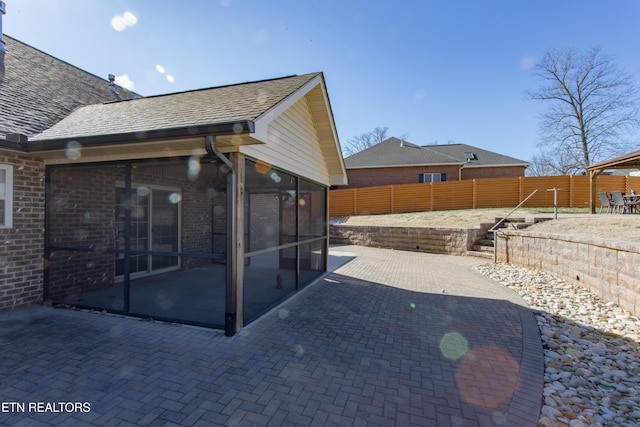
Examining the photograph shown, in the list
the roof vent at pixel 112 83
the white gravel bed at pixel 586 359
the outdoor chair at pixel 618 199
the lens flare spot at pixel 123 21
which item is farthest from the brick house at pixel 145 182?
the outdoor chair at pixel 618 199

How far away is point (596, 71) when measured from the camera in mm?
22750

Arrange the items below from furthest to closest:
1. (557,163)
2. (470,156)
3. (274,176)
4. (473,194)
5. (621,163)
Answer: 1. (557,163)
2. (470,156)
3. (473,194)
4. (621,163)
5. (274,176)

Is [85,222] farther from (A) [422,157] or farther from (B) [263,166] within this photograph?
(A) [422,157]

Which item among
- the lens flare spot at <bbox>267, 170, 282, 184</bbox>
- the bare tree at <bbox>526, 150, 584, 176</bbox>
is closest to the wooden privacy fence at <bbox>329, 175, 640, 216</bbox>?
the bare tree at <bbox>526, 150, 584, 176</bbox>

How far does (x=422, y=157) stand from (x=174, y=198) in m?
18.8

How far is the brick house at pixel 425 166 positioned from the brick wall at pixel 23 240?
64.0 ft

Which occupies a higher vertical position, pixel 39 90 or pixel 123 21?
pixel 123 21

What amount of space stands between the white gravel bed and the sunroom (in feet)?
11.7

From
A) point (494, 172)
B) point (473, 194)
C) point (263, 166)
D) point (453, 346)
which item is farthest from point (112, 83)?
point (494, 172)

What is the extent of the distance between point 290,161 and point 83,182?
13.1 feet

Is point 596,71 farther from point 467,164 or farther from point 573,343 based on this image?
point 573,343

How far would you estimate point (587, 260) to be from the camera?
587 centimetres

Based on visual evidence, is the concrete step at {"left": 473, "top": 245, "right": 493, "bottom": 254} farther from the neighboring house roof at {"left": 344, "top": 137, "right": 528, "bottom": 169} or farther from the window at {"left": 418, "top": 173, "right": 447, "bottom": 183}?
the neighboring house roof at {"left": 344, "top": 137, "right": 528, "bottom": 169}

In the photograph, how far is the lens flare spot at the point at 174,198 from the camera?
7.88 m
